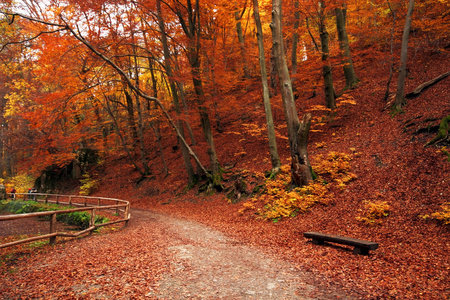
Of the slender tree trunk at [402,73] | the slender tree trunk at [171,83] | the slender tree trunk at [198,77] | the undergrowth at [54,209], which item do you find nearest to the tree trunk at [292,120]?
the slender tree trunk at [402,73]

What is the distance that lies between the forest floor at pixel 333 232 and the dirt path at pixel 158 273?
0.03m

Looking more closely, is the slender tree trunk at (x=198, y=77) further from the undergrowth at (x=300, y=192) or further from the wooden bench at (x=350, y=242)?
the wooden bench at (x=350, y=242)

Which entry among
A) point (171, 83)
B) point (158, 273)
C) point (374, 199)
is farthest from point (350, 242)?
point (171, 83)

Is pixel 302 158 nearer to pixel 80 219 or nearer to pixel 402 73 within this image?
pixel 402 73

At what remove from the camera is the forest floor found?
3918 millimetres

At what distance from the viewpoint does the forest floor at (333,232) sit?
392 cm

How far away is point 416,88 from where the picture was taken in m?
10.6

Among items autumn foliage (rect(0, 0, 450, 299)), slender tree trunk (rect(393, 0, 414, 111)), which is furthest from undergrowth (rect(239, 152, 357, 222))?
slender tree trunk (rect(393, 0, 414, 111))

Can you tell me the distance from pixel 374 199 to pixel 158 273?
588 cm

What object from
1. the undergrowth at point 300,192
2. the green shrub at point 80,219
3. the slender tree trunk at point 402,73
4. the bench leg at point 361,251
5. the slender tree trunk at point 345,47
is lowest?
the green shrub at point 80,219

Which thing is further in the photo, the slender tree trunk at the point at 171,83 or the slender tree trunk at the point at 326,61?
the slender tree trunk at the point at 171,83

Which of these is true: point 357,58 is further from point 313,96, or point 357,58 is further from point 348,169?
point 348,169

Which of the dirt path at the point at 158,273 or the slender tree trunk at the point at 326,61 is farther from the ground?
the slender tree trunk at the point at 326,61

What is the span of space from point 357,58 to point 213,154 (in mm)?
11302
